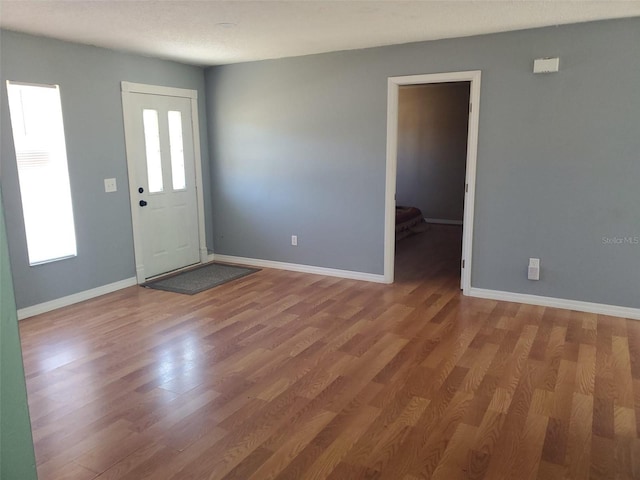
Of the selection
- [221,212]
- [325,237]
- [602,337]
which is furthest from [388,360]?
[221,212]

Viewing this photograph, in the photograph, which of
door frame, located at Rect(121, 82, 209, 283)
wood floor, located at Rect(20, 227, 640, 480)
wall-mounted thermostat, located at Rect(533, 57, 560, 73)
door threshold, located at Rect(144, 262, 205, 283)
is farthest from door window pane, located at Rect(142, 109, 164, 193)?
wall-mounted thermostat, located at Rect(533, 57, 560, 73)

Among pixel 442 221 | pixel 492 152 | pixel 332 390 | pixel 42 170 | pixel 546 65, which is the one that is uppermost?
pixel 546 65

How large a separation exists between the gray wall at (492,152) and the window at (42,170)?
204cm

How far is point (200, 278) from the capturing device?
5430 mm

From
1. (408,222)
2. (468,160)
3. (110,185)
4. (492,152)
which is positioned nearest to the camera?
(492,152)

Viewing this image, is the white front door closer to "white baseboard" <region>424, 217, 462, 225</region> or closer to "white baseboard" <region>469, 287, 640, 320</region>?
"white baseboard" <region>469, 287, 640, 320</region>

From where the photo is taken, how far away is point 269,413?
264 centimetres

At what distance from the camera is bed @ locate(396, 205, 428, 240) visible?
24.3 ft

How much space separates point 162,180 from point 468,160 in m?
3.44

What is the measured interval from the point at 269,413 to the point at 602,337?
2.70m

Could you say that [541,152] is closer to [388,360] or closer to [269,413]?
[388,360]

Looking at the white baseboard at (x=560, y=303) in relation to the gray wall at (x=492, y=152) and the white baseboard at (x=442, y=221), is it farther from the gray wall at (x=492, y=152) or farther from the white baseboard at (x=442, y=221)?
the white baseboard at (x=442, y=221)

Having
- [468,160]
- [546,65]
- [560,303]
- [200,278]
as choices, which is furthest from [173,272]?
[546,65]

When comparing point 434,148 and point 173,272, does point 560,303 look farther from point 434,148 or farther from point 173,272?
point 434,148
